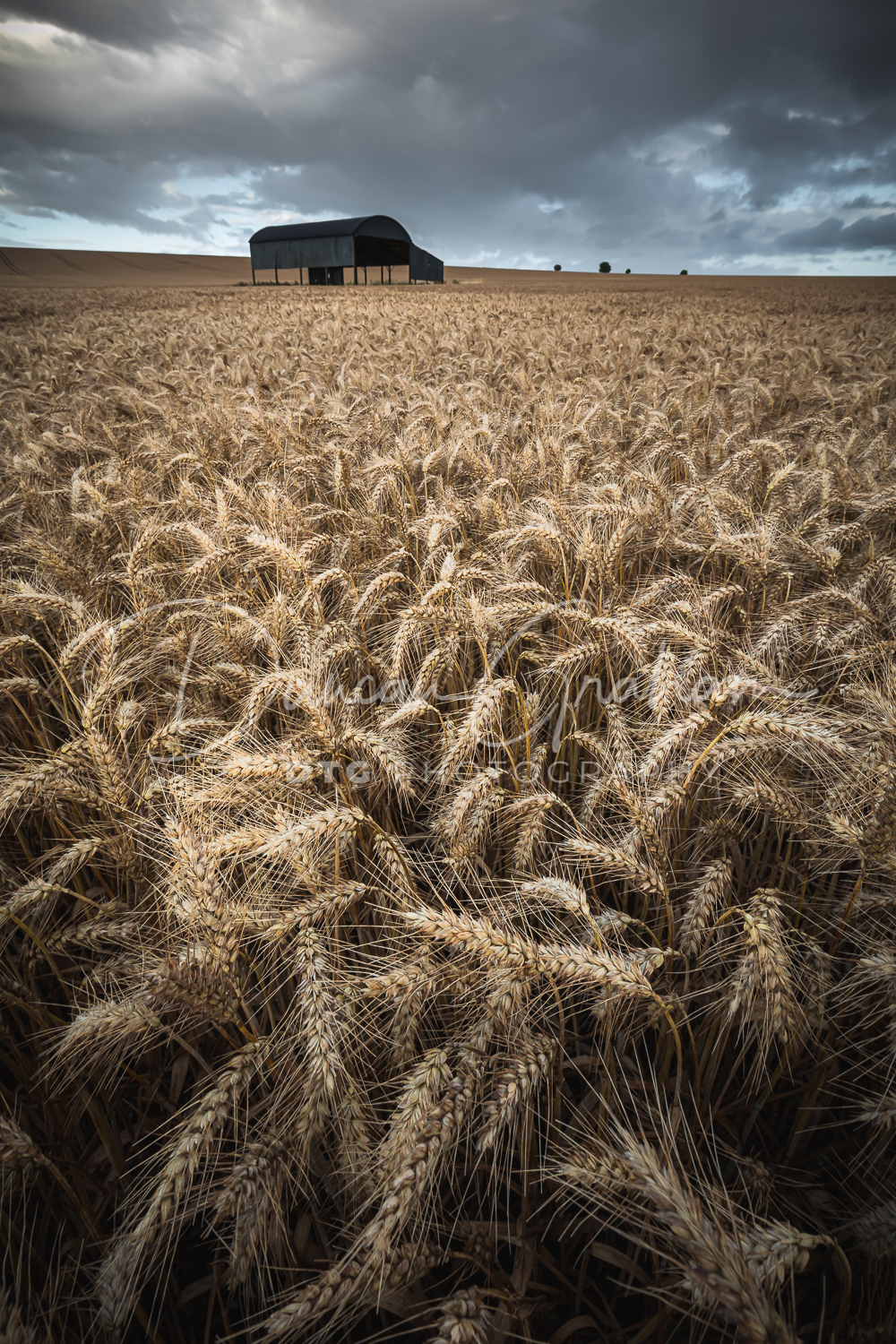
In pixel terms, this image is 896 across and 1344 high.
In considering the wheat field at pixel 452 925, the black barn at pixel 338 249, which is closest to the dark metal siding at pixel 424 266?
the black barn at pixel 338 249

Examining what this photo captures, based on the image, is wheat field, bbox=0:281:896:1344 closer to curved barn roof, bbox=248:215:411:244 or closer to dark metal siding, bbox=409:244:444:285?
curved barn roof, bbox=248:215:411:244

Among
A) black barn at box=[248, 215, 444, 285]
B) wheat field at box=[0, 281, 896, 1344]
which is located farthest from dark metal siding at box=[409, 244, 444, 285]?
wheat field at box=[0, 281, 896, 1344]

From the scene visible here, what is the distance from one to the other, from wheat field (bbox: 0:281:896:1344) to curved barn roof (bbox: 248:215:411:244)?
164 ft

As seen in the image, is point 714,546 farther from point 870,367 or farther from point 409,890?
point 870,367

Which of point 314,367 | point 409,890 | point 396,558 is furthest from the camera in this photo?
point 314,367

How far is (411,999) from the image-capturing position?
1215mm

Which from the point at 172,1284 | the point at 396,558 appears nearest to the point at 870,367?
the point at 396,558

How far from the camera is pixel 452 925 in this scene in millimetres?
1105

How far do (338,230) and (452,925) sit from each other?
53.4 metres

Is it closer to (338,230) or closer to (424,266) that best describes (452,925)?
(338,230)

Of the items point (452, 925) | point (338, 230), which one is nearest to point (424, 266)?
point (338, 230)

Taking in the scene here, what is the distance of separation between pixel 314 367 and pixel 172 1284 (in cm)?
856

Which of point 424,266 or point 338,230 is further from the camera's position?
point 424,266

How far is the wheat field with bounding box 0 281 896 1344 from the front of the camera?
104 centimetres
